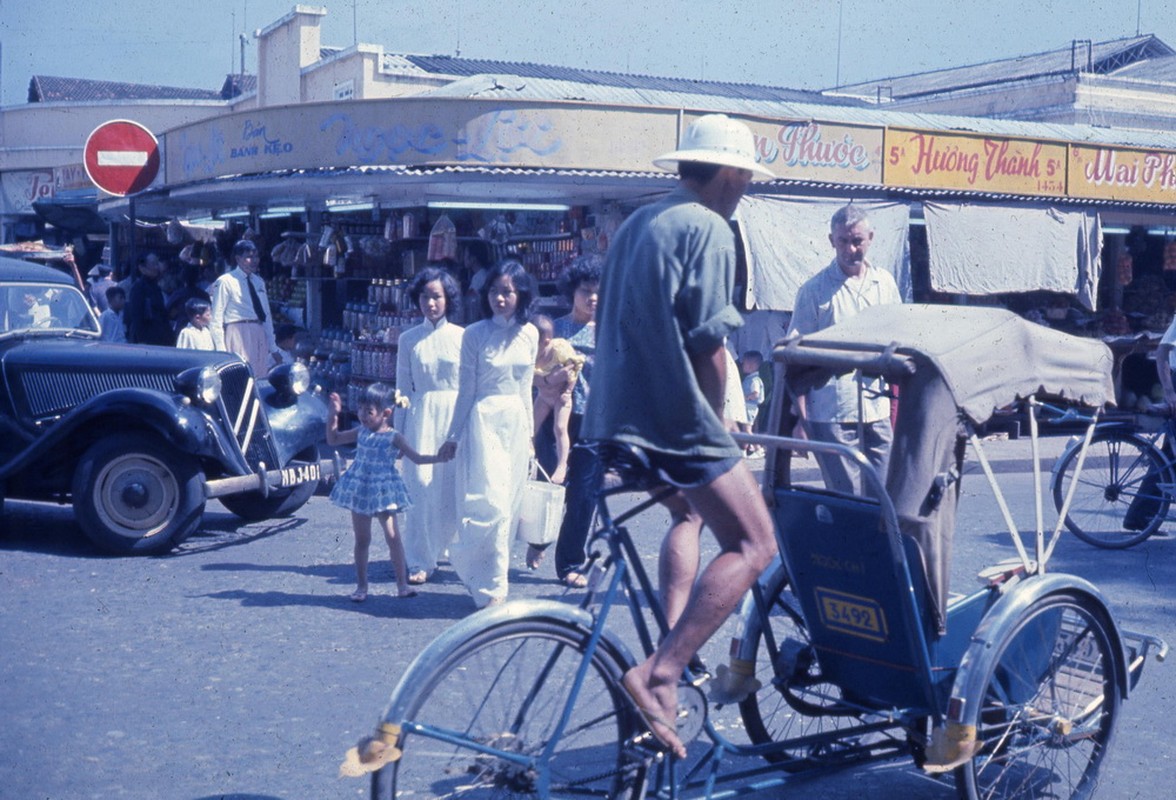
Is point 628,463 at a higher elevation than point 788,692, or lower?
higher

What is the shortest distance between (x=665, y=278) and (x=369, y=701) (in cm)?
240

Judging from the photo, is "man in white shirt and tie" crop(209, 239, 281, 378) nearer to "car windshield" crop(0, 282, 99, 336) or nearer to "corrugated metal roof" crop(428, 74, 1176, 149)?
"car windshield" crop(0, 282, 99, 336)

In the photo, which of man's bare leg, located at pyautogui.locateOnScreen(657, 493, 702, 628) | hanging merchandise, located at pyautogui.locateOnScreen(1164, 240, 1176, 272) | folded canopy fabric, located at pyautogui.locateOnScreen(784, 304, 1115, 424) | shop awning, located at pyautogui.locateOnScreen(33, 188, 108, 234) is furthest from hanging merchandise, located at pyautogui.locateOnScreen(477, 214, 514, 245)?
shop awning, located at pyautogui.locateOnScreen(33, 188, 108, 234)

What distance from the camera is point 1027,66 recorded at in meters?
33.5

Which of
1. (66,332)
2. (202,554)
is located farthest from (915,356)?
(66,332)

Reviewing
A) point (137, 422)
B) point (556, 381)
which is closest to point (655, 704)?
point (556, 381)

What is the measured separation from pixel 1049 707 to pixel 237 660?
10.8 ft

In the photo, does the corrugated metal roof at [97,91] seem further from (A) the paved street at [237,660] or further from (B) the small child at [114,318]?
(A) the paved street at [237,660]

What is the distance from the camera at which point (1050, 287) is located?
14312 mm

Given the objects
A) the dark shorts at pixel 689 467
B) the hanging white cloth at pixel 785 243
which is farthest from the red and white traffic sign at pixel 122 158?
the dark shorts at pixel 689 467

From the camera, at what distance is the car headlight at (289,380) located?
9.21 m

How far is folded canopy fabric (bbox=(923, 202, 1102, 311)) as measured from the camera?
13641 mm

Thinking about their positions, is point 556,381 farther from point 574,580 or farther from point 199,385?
point 199,385

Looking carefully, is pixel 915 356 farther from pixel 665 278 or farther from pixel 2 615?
pixel 2 615
